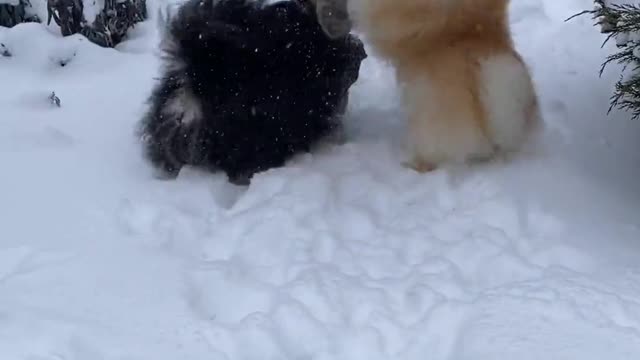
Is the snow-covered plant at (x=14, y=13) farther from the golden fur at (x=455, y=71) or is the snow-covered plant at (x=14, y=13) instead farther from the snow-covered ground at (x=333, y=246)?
the golden fur at (x=455, y=71)

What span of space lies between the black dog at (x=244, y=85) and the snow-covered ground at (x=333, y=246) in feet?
0.36

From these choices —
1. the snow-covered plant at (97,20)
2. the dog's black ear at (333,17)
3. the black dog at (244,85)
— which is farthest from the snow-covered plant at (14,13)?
the dog's black ear at (333,17)

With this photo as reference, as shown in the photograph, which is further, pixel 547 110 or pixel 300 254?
pixel 547 110

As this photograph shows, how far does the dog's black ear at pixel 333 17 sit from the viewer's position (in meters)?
3.17

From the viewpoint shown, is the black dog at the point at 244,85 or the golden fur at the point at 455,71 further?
the black dog at the point at 244,85

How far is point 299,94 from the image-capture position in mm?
3336

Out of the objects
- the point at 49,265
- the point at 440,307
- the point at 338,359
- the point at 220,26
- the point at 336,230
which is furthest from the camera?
Answer: the point at 220,26

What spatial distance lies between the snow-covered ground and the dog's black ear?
339 millimetres

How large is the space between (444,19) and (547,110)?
808 millimetres

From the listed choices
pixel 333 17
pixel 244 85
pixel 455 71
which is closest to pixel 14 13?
pixel 244 85

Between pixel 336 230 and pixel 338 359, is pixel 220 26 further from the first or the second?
pixel 338 359

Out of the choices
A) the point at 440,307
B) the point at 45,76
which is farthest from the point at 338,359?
the point at 45,76

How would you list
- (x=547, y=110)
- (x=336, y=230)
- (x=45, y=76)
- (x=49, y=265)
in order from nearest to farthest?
(x=49, y=265), (x=336, y=230), (x=547, y=110), (x=45, y=76)

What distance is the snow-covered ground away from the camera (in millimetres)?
2373
